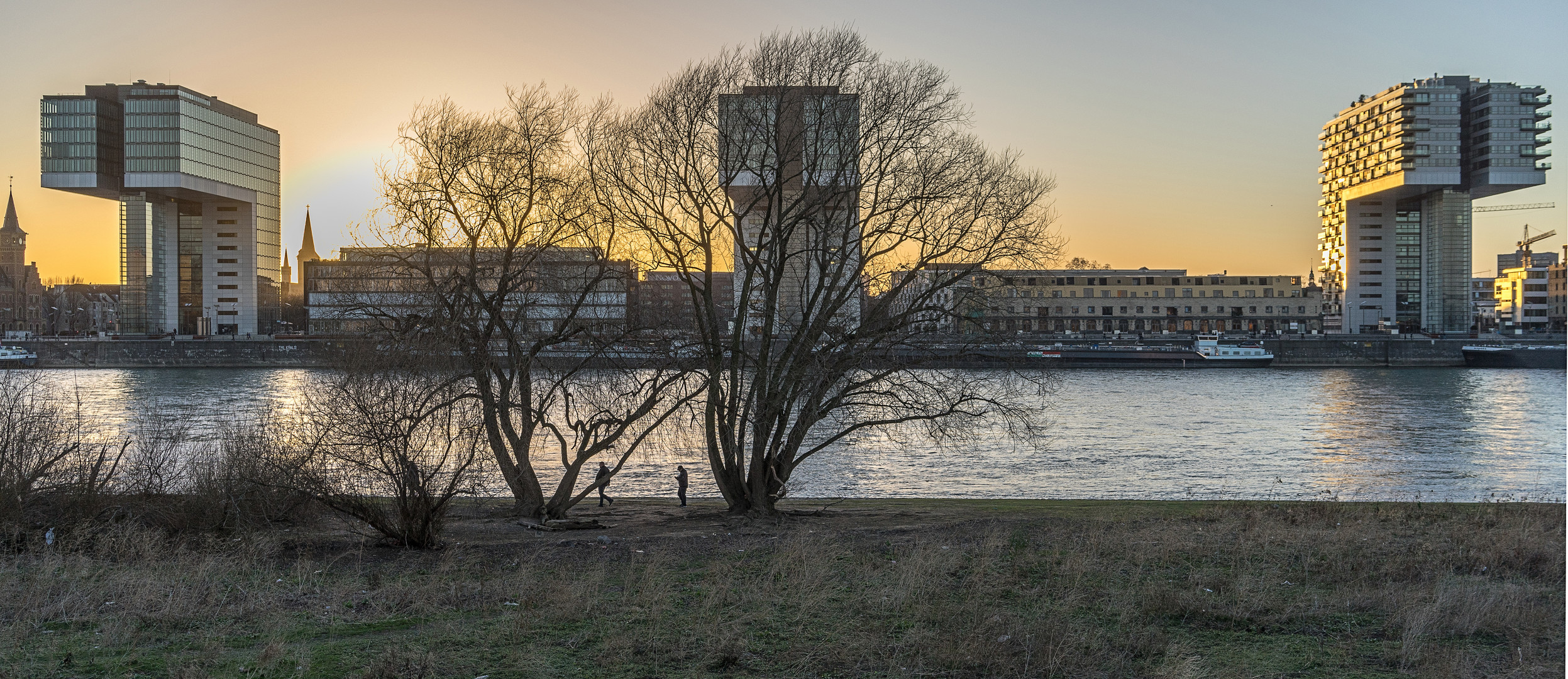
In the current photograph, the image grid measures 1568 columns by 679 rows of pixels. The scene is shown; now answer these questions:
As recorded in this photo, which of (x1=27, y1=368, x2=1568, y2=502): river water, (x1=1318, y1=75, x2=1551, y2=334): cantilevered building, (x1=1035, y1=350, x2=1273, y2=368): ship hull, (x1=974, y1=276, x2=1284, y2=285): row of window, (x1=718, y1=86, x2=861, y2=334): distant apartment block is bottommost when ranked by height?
(x1=27, y1=368, x2=1568, y2=502): river water

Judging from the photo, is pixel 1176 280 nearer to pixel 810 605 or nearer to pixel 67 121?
pixel 67 121

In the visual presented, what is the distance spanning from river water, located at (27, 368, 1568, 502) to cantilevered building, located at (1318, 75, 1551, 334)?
4195 inches

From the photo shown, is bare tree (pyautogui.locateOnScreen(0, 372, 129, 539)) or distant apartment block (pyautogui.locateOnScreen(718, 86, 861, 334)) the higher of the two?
distant apartment block (pyautogui.locateOnScreen(718, 86, 861, 334))

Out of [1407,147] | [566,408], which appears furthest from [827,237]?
[1407,147]

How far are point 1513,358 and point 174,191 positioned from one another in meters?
176

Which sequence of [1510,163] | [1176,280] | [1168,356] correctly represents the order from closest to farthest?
[1168,356], [1176,280], [1510,163]

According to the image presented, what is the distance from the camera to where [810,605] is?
417 inches

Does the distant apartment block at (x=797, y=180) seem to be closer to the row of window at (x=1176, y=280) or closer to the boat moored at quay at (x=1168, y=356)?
the boat moored at quay at (x=1168, y=356)

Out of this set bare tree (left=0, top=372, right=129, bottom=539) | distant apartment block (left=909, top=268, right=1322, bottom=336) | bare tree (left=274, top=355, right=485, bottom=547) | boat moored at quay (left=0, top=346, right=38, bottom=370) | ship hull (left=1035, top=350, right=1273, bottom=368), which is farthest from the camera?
distant apartment block (left=909, top=268, right=1322, bottom=336)

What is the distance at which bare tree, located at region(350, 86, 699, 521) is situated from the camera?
1853 centimetres

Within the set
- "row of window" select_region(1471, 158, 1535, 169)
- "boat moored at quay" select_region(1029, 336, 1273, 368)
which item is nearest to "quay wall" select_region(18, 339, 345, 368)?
"boat moored at quay" select_region(1029, 336, 1273, 368)

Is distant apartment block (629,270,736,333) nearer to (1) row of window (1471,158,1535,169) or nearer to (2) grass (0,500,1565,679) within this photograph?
(2) grass (0,500,1565,679)

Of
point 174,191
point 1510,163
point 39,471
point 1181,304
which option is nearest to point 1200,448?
point 39,471

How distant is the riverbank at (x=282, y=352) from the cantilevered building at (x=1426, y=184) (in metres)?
52.5
